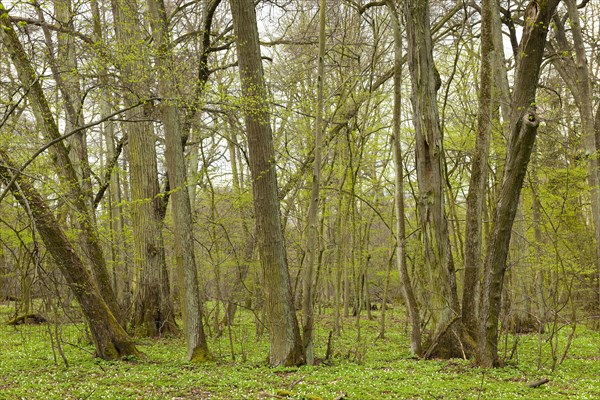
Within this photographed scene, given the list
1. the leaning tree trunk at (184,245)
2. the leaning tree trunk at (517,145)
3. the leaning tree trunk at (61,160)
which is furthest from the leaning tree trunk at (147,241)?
the leaning tree trunk at (517,145)

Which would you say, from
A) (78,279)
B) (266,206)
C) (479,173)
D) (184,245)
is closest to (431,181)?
(479,173)

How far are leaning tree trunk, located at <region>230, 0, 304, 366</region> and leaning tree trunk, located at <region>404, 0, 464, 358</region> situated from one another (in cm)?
263

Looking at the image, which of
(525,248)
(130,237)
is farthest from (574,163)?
(130,237)

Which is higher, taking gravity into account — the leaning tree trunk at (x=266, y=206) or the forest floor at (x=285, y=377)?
the leaning tree trunk at (x=266, y=206)

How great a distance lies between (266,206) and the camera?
7.89 m

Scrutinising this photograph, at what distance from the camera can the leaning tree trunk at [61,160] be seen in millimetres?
7273

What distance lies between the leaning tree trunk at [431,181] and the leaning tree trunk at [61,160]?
5.60 metres

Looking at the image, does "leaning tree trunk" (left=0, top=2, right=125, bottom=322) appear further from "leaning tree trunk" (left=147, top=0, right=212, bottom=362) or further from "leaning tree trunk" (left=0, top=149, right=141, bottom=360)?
"leaning tree trunk" (left=147, top=0, right=212, bottom=362)

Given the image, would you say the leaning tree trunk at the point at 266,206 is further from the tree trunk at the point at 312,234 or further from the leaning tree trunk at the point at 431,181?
the leaning tree trunk at the point at 431,181

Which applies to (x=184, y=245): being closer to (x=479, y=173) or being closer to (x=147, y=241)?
(x=147, y=241)

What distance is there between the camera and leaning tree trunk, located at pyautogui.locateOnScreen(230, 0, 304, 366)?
25.8 ft

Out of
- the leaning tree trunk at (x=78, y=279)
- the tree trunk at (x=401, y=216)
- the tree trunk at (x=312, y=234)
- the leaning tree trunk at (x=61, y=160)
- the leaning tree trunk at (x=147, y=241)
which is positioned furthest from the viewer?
the leaning tree trunk at (x=147, y=241)

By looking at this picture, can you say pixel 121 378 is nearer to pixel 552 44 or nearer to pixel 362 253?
pixel 362 253

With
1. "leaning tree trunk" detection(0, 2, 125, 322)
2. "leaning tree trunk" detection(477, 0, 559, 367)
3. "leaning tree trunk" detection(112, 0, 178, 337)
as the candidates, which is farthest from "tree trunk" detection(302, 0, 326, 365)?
"leaning tree trunk" detection(112, 0, 178, 337)
